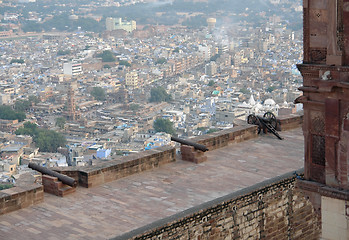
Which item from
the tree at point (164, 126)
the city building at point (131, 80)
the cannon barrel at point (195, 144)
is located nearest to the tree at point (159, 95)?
the city building at point (131, 80)

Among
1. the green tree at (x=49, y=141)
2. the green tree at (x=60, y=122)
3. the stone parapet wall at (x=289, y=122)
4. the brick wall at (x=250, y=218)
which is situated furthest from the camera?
the green tree at (x=60, y=122)

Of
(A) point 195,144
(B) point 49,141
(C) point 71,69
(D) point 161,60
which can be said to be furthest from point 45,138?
(A) point 195,144

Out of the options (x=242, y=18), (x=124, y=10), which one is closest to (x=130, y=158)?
(x=242, y=18)

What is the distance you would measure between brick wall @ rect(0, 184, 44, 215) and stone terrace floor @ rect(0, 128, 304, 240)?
68mm

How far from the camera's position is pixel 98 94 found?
312 feet

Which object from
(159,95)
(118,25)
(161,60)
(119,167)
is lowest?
(159,95)

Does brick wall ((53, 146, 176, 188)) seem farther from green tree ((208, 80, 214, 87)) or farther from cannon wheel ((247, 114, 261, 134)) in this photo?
green tree ((208, 80, 214, 87))

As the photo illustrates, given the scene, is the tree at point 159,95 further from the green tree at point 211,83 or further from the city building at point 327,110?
the city building at point 327,110

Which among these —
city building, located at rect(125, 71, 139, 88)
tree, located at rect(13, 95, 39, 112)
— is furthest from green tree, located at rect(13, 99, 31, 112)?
city building, located at rect(125, 71, 139, 88)

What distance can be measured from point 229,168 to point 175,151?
0.76 metres

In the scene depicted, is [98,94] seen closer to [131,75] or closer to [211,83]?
[131,75]

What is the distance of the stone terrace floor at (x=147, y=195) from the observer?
7.02m

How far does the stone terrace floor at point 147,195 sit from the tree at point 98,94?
84.8 meters

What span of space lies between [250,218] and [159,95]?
276 feet
